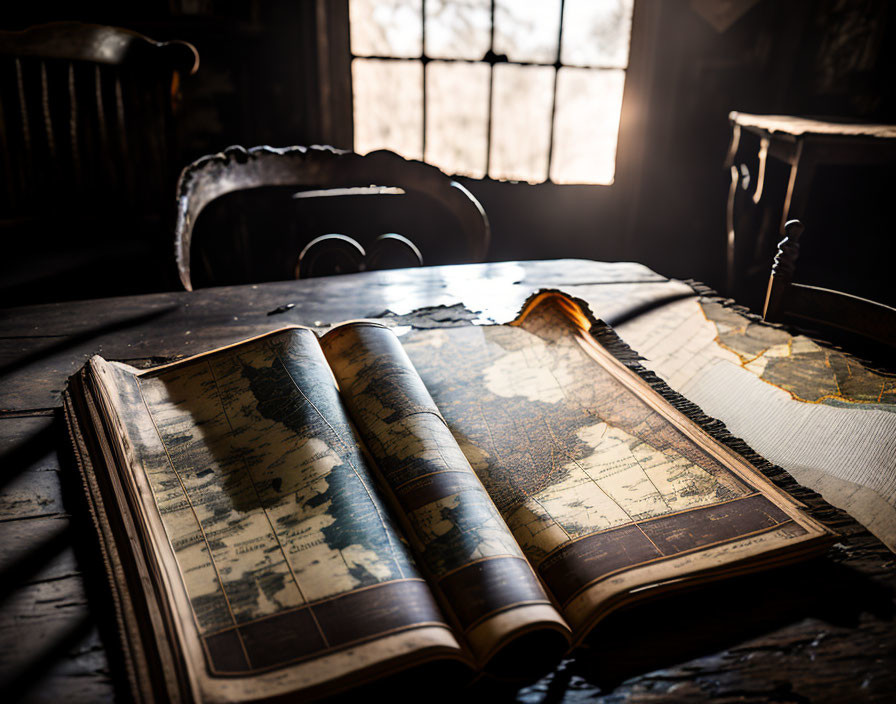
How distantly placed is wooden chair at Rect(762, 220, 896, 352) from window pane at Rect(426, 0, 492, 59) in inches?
75.1

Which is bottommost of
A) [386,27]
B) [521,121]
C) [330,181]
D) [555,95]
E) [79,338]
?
[79,338]

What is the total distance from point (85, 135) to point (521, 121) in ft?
5.39

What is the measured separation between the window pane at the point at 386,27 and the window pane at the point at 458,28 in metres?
0.05

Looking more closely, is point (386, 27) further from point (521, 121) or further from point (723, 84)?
point (723, 84)

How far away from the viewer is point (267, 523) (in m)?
0.46

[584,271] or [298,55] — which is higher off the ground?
[298,55]

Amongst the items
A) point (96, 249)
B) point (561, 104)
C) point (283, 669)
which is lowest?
point (96, 249)

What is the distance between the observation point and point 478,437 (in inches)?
23.5

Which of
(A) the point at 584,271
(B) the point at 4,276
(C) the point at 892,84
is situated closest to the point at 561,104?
(C) the point at 892,84

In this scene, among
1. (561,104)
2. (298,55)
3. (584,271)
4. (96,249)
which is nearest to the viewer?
(584,271)

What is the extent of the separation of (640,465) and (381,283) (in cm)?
68

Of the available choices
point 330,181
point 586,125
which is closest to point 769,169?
point 586,125

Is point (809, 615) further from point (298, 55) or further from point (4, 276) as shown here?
point (298, 55)

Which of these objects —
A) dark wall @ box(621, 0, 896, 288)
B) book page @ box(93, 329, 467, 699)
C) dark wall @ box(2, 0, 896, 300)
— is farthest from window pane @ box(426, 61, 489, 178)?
book page @ box(93, 329, 467, 699)
